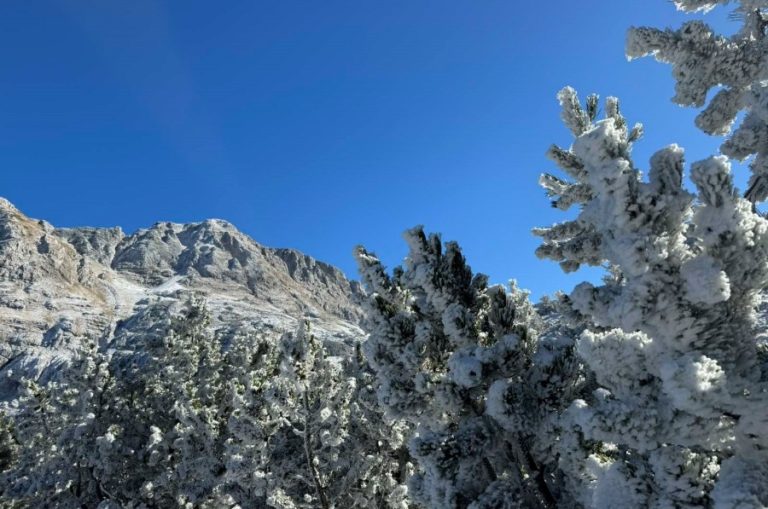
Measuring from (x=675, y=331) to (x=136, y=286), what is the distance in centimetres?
15692

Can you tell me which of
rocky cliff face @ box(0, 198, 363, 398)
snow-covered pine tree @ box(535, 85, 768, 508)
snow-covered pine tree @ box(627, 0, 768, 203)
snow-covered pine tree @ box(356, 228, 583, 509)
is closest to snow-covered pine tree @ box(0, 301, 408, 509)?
snow-covered pine tree @ box(356, 228, 583, 509)

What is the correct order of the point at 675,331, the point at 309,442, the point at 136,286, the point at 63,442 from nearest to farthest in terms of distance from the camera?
1. the point at 675,331
2. the point at 309,442
3. the point at 63,442
4. the point at 136,286

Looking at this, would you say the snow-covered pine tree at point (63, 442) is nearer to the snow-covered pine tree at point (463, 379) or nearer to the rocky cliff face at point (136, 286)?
the rocky cliff face at point (136, 286)

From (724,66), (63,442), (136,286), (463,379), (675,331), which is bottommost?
(63,442)

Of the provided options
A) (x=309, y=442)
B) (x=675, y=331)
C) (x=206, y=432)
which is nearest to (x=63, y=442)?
(x=206, y=432)

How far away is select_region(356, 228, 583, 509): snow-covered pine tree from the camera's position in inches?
257

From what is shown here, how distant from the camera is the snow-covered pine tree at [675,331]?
369 centimetres

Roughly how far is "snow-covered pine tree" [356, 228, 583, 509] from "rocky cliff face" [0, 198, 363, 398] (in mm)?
21623

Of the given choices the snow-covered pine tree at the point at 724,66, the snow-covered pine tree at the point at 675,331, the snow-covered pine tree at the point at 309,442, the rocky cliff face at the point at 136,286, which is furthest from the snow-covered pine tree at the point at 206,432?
the snow-covered pine tree at the point at 724,66

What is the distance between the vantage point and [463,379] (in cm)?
657

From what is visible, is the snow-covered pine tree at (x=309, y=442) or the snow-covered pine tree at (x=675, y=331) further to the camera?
the snow-covered pine tree at (x=309, y=442)

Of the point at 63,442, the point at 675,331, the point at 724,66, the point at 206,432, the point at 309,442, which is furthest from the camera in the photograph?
the point at 63,442

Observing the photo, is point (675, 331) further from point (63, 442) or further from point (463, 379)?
point (63, 442)

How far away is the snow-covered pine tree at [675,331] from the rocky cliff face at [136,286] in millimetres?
25590
